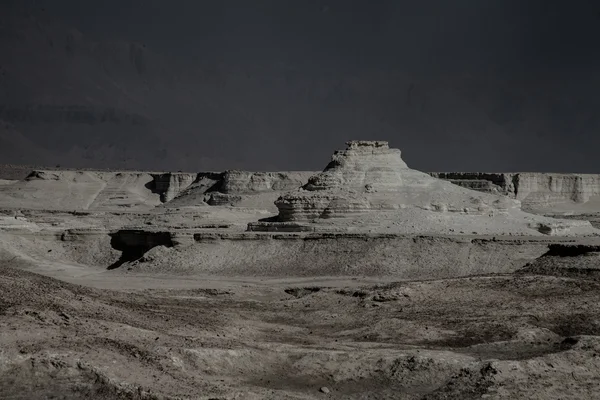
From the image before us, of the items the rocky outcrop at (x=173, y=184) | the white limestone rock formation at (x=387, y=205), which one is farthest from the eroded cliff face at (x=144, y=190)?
the white limestone rock formation at (x=387, y=205)

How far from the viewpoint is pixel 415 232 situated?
38.0 m

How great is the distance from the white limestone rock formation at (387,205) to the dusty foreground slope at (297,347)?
14869mm

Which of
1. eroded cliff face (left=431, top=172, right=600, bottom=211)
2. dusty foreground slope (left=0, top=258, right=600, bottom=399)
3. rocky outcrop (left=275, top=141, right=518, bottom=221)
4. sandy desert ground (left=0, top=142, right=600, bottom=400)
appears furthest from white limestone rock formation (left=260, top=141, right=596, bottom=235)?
eroded cliff face (left=431, top=172, right=600, bottom=211)

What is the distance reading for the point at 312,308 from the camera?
83.8 ft

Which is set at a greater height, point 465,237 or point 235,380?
point 465,237

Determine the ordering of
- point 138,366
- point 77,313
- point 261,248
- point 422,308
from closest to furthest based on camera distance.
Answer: point 138,366 → point 77,313 → point 422,308 → point 261,248

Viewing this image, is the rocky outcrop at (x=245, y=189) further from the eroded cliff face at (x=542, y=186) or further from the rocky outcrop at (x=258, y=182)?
the eroded cliff face at (x=542, y=186)

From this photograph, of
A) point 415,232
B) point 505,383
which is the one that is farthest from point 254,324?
point 415,232

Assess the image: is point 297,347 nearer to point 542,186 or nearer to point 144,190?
point 542,186

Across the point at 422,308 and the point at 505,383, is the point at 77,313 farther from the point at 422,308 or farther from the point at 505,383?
the point at 422,308

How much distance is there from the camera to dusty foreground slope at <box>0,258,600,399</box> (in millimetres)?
14633

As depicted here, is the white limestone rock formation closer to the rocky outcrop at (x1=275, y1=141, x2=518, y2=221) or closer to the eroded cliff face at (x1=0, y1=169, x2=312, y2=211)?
the rocky outcrop at (x1=275, y1=141, x2=518, y2=221)

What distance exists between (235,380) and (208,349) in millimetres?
1038

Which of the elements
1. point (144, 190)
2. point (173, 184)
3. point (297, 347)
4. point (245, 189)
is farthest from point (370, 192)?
point (144, 190)
